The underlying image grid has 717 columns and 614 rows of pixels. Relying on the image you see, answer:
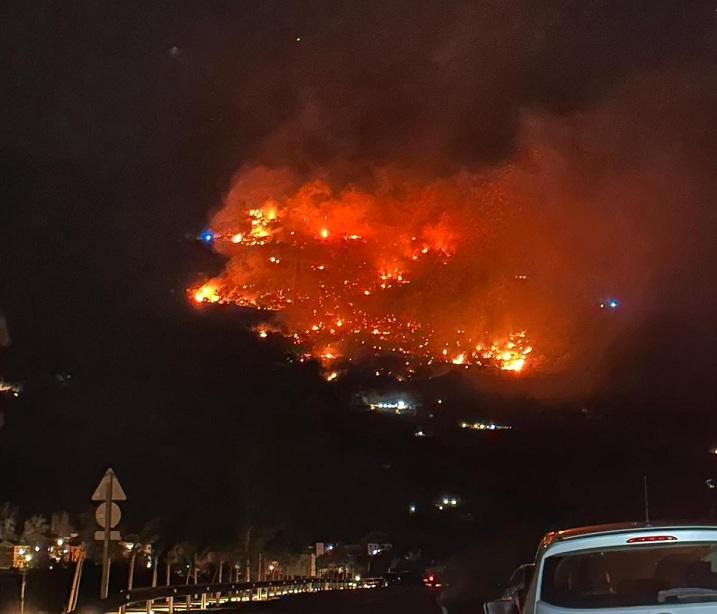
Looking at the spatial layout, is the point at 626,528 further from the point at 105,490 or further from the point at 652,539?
the point at 105,490

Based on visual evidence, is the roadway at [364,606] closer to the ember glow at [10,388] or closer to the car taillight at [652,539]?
the ember glow at [10,388]

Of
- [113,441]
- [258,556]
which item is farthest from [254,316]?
[113,441]

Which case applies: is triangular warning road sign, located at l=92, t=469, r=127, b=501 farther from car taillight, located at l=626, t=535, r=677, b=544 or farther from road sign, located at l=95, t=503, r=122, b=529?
car taillight, located at l=626, t=535, r=677, b=544

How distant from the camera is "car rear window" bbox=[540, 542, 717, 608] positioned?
245 inches

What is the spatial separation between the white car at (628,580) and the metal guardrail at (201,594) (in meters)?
11.7

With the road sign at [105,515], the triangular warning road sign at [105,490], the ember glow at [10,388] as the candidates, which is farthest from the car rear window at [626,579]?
the ember glow at [10,388]

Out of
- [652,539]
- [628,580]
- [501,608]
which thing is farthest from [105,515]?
[652,539]

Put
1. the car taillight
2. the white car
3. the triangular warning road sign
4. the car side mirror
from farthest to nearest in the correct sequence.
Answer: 1. the triangular warning road sign
2. the car side mirror
3. the car taillight
4. the white car

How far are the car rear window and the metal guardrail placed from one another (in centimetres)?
1137

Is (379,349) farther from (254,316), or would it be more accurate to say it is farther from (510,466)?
(510,466)

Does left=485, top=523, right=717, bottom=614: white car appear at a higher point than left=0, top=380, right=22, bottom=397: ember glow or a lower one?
lower

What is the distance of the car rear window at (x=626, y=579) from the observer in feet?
20.4

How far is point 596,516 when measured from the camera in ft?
163

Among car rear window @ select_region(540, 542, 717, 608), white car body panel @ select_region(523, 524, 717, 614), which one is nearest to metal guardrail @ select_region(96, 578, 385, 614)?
car rear window @ select_region(540, 542, 717, 608)
